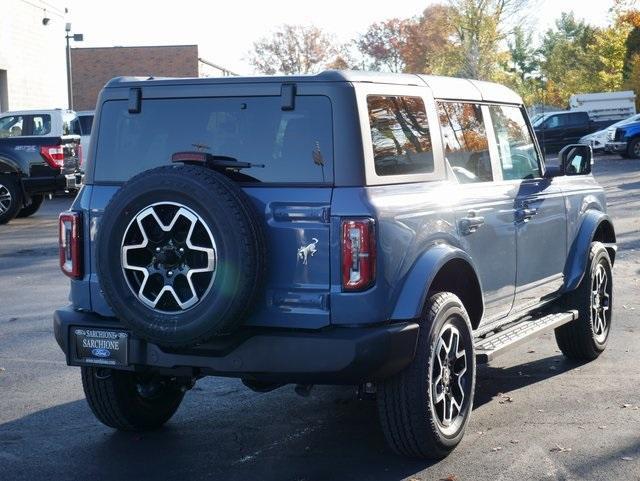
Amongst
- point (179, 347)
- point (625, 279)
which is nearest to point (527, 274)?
point (179, 347)

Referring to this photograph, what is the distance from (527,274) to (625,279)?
18.1 feet

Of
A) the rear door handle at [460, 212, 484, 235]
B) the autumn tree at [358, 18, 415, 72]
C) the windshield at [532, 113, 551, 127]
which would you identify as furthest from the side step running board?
the autumn tree at [358, 18, 415, 72]

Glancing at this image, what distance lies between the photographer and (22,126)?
21297 mm

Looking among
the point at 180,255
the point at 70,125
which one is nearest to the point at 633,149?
the point at 70,125

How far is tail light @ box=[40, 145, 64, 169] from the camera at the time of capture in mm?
20547

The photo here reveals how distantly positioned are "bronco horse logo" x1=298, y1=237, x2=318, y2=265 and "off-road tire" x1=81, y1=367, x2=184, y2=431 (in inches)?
55.1

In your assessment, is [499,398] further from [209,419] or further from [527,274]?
[209,419]

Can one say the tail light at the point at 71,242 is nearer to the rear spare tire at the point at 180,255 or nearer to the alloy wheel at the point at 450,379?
the rear spare tire at the point at 180,255

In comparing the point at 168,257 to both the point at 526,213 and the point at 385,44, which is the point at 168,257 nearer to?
the point at 526,213

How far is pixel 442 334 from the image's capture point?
569 centimetres

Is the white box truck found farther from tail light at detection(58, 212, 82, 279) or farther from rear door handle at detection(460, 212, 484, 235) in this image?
tail light at detection(58, 212, 82, 279)

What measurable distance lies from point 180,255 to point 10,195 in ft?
51.9

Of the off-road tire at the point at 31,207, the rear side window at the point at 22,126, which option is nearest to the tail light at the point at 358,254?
the rear side window at the point at 22,126

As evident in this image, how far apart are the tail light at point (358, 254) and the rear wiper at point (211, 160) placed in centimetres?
60
